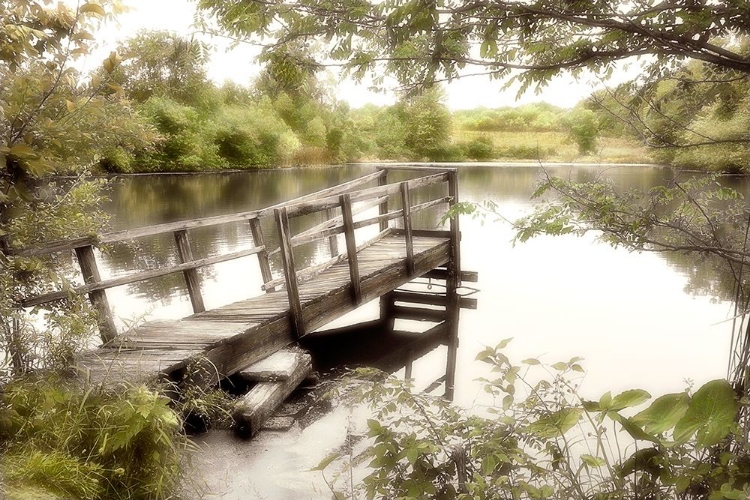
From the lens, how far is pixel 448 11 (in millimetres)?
2496

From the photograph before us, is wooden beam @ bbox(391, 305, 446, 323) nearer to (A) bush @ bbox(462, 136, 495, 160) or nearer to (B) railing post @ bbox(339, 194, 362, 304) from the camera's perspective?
(B) railing post @ bbox(339, 194, 362, 304)

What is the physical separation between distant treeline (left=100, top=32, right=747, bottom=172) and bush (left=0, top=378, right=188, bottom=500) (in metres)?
8.67

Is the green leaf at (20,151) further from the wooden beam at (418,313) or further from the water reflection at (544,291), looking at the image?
the wooden beam at (418,313)

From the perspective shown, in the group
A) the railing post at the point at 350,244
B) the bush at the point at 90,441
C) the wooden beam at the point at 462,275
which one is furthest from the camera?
the wooden beam at the point at 462,275

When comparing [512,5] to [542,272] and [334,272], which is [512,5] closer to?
[334,272]

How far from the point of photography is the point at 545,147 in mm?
49406

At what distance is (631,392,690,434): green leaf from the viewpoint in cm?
177

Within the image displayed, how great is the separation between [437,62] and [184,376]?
3.00 metres

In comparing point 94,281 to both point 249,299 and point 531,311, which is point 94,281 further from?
point 531,311

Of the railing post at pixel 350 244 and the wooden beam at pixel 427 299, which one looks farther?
the wooden beam at pixel 427 299

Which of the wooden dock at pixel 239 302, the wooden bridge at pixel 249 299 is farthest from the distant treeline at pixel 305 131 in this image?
the wooden dock at pixel 239 302

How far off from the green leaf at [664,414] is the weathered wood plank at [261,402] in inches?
132

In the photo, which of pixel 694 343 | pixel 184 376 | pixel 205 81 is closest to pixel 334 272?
pixel 184 376

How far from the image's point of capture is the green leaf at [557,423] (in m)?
2.22
